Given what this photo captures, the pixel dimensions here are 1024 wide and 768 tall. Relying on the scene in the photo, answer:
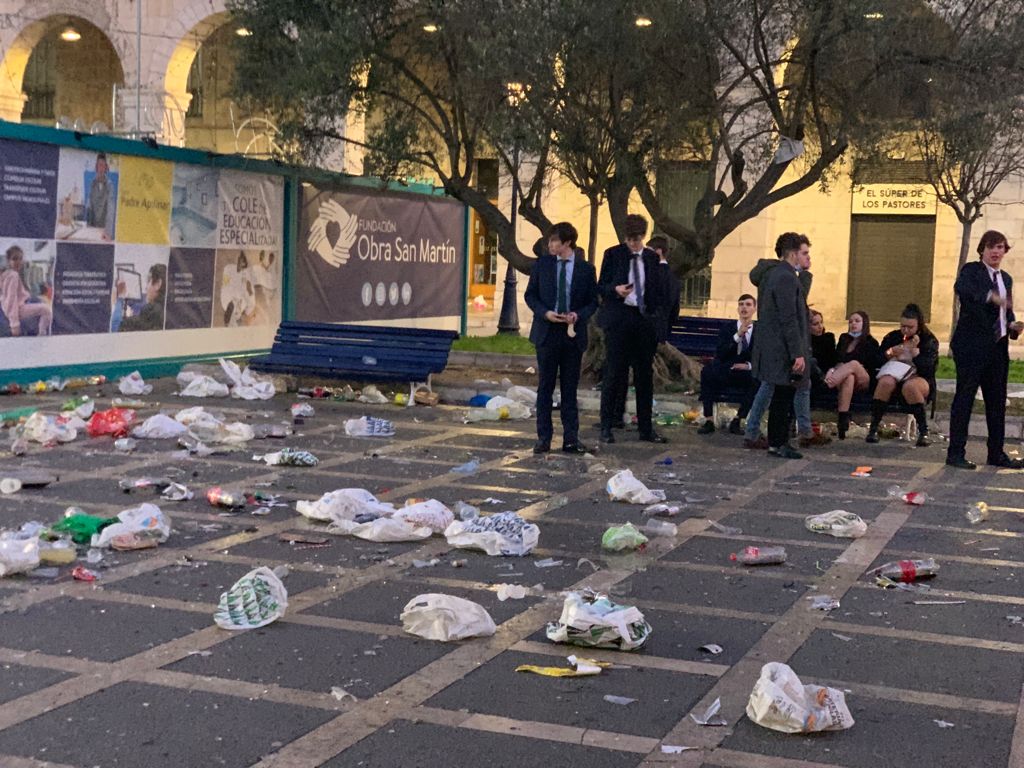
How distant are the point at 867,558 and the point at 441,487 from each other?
9.95 ft

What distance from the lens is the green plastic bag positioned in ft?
24.2

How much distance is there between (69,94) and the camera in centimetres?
3681

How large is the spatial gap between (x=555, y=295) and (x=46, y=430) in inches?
157

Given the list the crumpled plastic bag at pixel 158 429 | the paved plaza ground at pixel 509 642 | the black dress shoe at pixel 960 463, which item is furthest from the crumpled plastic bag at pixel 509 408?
the black dress shoe at pixel 960 463

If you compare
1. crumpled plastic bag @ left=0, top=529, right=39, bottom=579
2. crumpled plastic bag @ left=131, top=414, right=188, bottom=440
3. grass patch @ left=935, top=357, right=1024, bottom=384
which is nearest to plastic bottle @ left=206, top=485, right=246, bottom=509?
crumpled plastic bag @ left=0, top=529, right=39, bottom=579

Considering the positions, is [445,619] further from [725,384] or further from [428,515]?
[725,384]

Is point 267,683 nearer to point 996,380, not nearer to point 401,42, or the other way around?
point 996,380

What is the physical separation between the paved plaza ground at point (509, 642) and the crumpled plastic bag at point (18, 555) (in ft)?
0.31

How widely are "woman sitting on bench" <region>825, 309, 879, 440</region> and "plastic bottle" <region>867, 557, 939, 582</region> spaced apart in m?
4.99

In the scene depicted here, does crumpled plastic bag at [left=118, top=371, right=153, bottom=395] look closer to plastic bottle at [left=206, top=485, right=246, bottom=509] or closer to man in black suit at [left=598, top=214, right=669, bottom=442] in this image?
man in black suit at [left=598, top=214, right=669, bottom=442]

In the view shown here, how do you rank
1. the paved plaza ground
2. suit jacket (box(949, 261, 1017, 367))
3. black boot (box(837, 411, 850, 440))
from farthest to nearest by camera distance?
1. black boot (box(837, 411, 850, 440))
2. suit jacket (box(949, 261, 1017, 367))
3. the paved plaza ground

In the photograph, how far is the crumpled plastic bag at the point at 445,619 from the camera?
5742 millimetres

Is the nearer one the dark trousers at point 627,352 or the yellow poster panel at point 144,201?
the dark trousers at point 627,352

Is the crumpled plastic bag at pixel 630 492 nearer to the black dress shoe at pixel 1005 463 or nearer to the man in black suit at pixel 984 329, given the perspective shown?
the man in black suit at pixel 984 329
